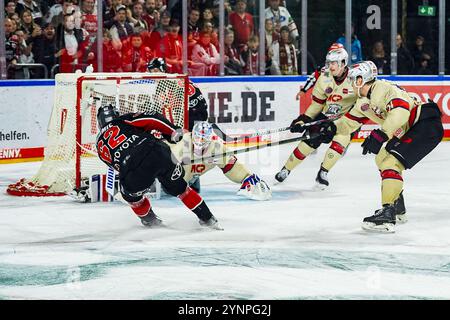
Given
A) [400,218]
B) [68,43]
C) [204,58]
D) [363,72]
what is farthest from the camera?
[204,58]

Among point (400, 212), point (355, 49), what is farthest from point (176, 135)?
point (355, 49)

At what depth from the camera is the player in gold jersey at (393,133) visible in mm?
6324

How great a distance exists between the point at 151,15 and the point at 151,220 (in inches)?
191

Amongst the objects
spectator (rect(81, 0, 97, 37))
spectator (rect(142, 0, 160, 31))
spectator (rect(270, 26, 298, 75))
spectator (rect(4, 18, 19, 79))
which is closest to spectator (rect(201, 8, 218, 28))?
spectator (rect(142, 0, 160, 31))

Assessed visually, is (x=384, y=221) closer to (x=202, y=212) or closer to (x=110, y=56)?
(x=202, y=212)

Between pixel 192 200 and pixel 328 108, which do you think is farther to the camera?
pixel 328 108

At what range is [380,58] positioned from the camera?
12727 millimetres

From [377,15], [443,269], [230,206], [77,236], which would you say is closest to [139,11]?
[377,15]

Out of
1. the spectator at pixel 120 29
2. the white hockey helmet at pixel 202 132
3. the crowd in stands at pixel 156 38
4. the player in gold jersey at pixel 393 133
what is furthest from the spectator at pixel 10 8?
the player in gold jersey at pixel 393 133

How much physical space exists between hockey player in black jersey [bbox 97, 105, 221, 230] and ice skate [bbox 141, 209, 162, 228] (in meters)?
0.12

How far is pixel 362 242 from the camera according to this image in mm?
6027

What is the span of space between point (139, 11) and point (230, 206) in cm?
397

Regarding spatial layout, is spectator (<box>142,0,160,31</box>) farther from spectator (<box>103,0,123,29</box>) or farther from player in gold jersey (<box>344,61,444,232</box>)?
player in gold jersey (<box>344,61,444,232</box>)

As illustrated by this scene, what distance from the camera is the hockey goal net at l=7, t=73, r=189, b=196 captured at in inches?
303
